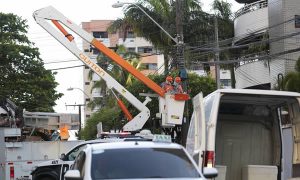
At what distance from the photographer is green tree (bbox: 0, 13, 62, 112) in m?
40.3

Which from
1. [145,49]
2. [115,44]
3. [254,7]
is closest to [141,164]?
[254,7]

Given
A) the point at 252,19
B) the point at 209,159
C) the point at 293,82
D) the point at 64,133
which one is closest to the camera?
the point at 209,159

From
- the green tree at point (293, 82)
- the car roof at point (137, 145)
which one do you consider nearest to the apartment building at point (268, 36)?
the green tree at point (293, 82)

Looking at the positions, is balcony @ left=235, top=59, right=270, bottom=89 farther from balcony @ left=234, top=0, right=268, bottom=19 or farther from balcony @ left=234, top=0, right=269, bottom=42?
balcony @ left=234, top=0, right=268, bottom=19

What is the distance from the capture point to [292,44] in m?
31.4

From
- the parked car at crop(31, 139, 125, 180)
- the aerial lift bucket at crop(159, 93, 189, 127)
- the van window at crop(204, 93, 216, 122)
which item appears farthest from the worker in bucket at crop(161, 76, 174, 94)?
the van window at crop(204, 93, 216, 122)

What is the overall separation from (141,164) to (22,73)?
33247 mm

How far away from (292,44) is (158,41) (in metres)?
11.6

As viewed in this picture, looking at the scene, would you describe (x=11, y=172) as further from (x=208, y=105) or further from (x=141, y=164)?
(x=141, y=164)

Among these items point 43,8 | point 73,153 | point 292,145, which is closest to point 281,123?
point 292,145

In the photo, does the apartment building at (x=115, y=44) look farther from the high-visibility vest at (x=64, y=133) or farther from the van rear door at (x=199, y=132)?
the van rear door at (x=199, y=132)

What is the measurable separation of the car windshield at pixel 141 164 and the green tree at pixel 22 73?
31.6 metres

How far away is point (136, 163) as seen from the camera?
28.0ft

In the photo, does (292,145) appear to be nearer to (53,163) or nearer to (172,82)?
(53,163)
